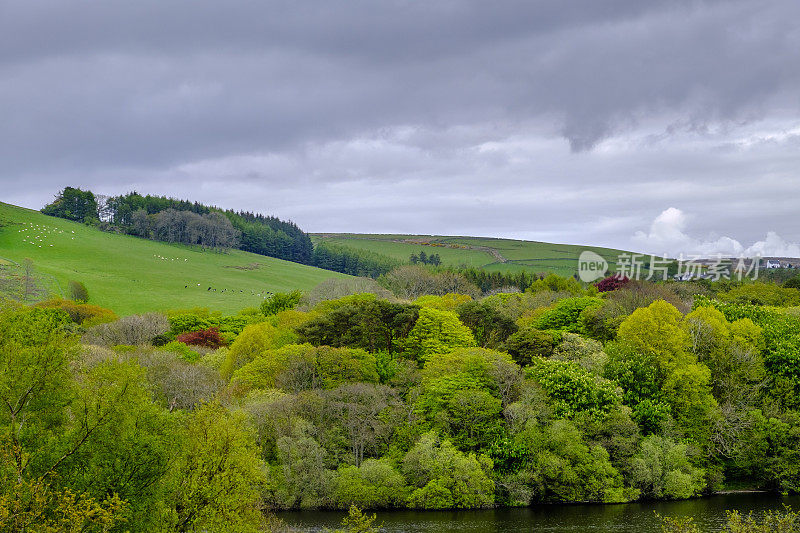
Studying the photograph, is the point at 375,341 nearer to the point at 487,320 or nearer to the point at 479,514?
the point at 487,320

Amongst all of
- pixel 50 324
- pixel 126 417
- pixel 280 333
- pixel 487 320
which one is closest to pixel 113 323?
pixel 280 333

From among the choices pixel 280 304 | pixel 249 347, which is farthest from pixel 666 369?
pixel 280 304

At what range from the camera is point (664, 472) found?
70000 mm

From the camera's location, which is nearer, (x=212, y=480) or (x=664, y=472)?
(x=212, y=480)

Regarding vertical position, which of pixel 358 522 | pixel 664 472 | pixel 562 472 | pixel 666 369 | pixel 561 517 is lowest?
pixel 561 517

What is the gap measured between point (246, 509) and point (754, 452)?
2316 inches

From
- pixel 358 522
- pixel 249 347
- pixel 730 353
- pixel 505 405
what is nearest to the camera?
pixel 358 522

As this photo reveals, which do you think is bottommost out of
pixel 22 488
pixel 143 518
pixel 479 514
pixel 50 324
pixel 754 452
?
pixel 479 514

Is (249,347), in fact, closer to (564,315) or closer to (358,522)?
(564,315)

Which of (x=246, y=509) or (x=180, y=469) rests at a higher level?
(x=180, y=469)

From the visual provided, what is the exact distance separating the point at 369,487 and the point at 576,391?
2445 cm

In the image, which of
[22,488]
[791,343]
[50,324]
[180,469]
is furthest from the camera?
[791,343]

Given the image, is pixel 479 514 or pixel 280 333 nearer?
pixel 479 514

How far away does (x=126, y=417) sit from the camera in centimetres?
3006
